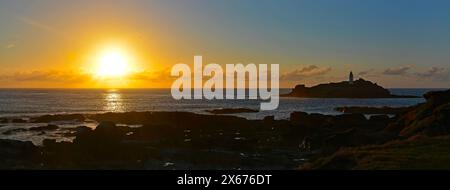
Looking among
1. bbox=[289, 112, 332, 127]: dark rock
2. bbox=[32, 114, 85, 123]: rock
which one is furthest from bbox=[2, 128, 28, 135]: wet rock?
bbox=[289, 112, 332, 127]: dark rock

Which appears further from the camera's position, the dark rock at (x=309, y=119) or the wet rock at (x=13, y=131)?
the dark rock at (x=309, y=119)

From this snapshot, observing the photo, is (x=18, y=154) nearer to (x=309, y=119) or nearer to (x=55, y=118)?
(x=309, y=119)

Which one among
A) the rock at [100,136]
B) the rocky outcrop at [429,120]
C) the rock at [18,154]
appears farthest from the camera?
the rock at [100,136]

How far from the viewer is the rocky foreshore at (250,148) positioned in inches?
875

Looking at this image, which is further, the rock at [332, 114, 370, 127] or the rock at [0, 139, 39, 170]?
the rock at [332, 114, 370, 127]

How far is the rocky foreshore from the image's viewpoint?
22.2m

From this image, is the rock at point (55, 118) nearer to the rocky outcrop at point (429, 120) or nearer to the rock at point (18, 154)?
the rock at point (18, 154)

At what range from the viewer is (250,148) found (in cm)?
4438

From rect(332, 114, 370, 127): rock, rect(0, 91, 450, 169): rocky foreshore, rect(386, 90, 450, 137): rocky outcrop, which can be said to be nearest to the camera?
rect(0, 91, 450, 169): rocky foreshore

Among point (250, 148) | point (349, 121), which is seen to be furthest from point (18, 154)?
point (349, 121)

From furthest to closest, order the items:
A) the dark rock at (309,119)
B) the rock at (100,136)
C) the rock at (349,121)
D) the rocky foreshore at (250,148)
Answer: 1. the dark rock at (309,119)
2. the rock at (349,121)
3. the rock at (100,136)
4. the rocky foreshore at (250,148)

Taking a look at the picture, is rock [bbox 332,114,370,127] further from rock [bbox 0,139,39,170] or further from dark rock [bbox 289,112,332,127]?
rock [bbox 0,139,39,170]

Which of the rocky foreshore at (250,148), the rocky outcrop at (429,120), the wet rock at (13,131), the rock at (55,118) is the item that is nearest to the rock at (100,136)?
the rocky foreshore at (250,148)

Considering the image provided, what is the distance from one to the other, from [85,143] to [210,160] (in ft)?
36.5
